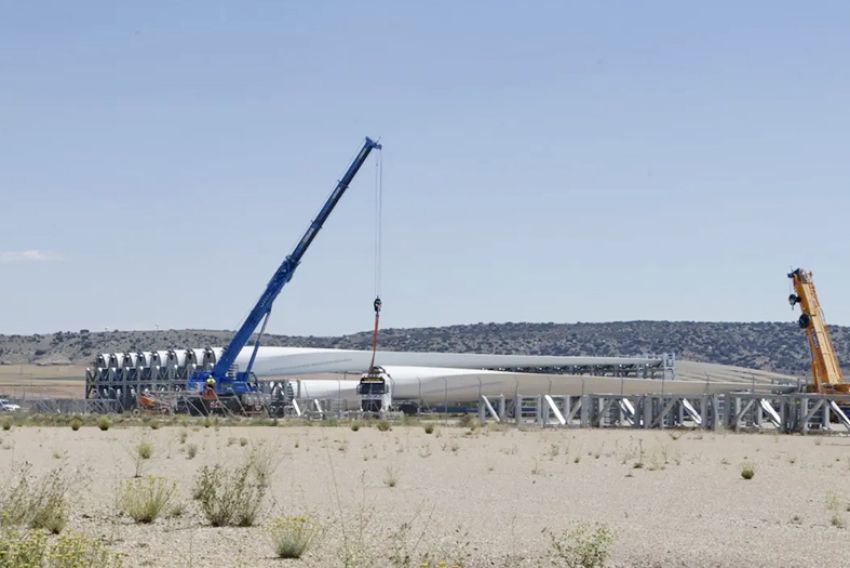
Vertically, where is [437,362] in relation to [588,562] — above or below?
above

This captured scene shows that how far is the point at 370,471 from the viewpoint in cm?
2741

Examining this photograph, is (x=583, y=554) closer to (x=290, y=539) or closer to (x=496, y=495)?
(x=290, y=539)

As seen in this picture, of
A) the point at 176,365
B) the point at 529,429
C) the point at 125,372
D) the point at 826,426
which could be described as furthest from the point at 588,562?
the point at 125,372

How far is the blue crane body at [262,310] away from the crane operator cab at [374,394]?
6497 mm

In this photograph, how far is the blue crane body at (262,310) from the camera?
234 feet

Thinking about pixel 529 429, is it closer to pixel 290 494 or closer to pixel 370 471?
pixel 370 471

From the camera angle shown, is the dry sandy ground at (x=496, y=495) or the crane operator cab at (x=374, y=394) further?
Answer: the crane operator cab at (x=374, y=394)

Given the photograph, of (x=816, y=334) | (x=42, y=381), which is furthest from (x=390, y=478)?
(x=42, y=381)

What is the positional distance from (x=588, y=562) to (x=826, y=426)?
4212 centimetres

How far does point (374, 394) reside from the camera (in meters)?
72.9

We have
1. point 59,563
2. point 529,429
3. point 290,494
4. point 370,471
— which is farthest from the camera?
point 529,429

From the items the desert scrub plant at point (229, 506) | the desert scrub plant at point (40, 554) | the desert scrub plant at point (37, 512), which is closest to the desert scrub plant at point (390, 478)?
the desert scrub plant at point (229, 506)

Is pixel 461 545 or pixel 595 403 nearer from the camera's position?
pixel 461 545

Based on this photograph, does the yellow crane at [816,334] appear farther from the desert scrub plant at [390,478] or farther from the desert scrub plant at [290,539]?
the desert scrub plant at [290,539]
